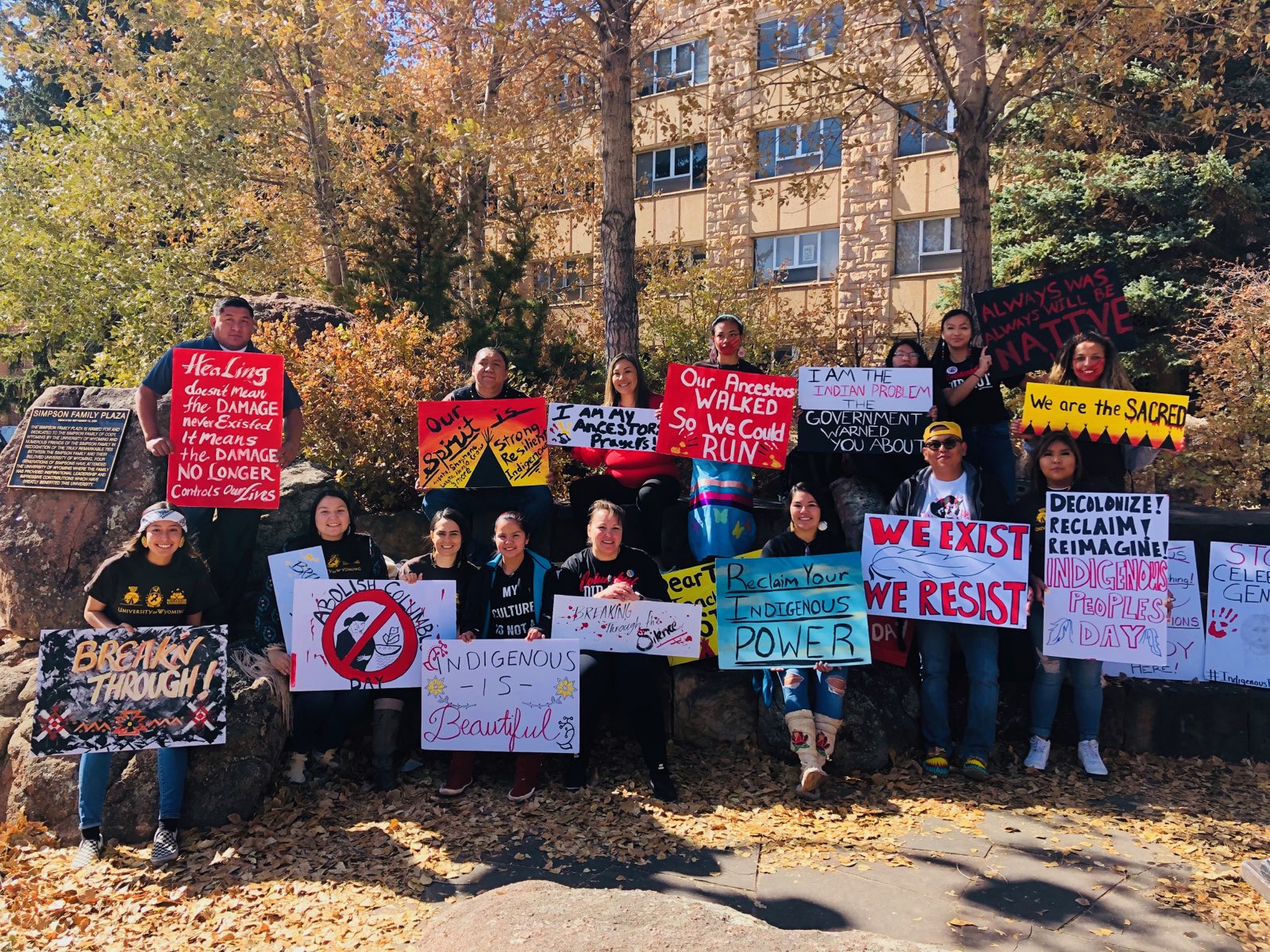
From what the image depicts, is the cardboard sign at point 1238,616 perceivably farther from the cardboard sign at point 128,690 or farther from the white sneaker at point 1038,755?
the cardboard sign at point 128,690

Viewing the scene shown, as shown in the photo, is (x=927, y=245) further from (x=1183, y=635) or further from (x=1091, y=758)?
(x=1091, y=758)

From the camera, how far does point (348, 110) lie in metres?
12.4

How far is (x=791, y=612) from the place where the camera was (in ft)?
18.9

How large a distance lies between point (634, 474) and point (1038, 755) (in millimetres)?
3134

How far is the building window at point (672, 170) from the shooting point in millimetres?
26188

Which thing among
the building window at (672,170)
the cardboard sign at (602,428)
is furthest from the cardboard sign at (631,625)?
the building window at (672,170)

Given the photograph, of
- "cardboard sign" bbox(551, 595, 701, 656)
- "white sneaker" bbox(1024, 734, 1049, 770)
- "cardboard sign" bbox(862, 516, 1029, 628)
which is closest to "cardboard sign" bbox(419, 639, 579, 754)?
"cardboard sign" bbox(551, 595, 701, 656)

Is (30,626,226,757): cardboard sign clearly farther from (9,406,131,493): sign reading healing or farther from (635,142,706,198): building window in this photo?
(635,142,706,198): building window

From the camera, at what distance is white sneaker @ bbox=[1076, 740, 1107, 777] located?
5.59 metres

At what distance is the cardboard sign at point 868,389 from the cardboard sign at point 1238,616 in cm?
207

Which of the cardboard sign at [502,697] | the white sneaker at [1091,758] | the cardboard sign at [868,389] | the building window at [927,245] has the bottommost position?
the white sneaker at [1091,758]

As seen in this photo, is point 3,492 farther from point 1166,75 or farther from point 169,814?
point 1166,75

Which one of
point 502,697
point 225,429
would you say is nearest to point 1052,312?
point 502,697

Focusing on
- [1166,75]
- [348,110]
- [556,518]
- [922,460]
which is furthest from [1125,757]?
[1166,75]
